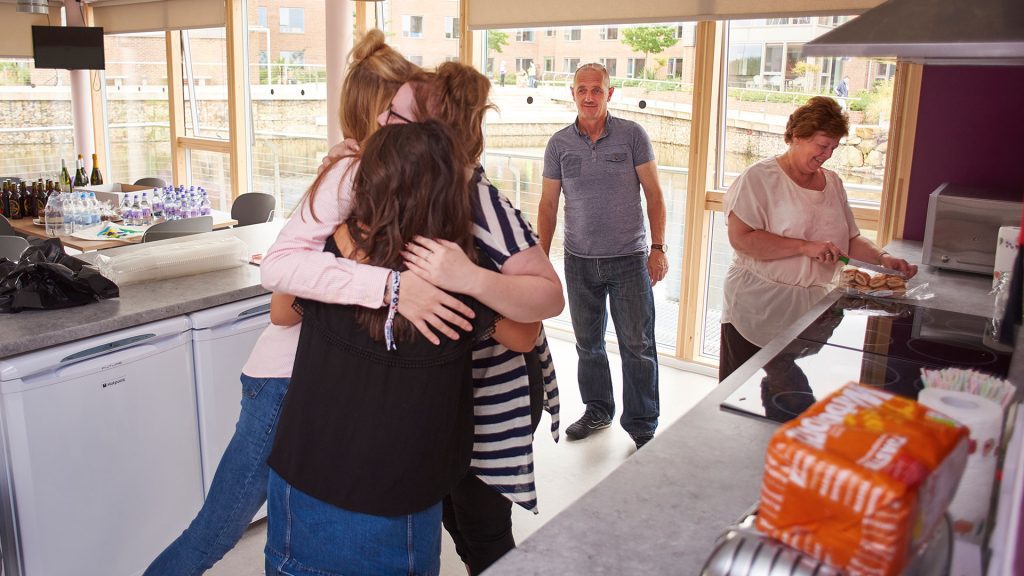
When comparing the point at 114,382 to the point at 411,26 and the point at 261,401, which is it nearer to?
the point at 261,401

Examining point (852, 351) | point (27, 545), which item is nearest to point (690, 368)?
point (852, 351)

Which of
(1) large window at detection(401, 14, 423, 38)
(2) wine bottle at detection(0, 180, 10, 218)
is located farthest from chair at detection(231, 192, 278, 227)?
(1) large window at detection(401, 14, 423, 38)

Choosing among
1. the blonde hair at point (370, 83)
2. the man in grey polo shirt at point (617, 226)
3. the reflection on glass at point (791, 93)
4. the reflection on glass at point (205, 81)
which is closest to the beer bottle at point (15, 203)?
the reflection on glass at point (205, 81)

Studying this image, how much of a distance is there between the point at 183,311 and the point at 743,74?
324 centimetres

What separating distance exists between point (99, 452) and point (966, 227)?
3.17 meters

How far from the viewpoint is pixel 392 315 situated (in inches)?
58.5

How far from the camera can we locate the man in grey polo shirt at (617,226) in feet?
12.5

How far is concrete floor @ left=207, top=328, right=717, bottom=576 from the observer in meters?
2.89

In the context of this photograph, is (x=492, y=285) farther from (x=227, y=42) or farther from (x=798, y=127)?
(x=227, y=42)

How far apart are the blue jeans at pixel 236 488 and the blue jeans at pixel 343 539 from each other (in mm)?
342

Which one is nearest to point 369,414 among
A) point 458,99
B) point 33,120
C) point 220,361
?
point 458,99

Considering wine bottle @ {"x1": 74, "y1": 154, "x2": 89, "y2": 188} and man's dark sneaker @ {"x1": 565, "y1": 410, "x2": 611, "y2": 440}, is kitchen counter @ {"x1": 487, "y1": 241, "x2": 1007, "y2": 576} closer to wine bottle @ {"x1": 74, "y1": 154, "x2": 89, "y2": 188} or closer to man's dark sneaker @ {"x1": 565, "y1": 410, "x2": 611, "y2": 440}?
man's dark sneaker @ {"x1": 565, "y1": 410, "x2": 611, "y2": 440}

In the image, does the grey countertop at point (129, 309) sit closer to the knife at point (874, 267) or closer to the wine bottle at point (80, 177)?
the knife at point (874, 267)

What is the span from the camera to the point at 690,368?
492 cm
